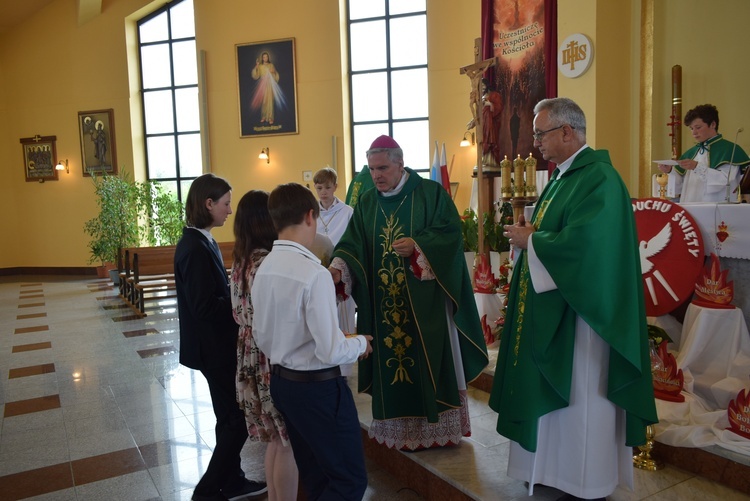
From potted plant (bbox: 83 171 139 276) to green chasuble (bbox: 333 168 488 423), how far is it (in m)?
10.2

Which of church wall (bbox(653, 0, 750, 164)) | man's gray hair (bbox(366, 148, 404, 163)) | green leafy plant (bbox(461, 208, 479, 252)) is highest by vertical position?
church wall (bbox(653, 0, 750, 164))

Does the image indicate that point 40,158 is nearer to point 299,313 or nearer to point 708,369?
point 299,313

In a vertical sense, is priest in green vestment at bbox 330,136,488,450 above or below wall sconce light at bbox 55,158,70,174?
below

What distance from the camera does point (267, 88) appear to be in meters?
12.2

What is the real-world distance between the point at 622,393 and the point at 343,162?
397 inches

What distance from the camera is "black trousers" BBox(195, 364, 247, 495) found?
2643 millimetres

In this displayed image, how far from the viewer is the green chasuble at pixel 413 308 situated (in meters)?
2.71

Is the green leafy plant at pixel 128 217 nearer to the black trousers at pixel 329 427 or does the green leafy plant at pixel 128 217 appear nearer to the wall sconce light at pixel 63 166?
the wall sconce light at pixel 63 166

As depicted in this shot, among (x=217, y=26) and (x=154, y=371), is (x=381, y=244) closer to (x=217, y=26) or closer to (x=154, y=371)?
(x=154, y=371)

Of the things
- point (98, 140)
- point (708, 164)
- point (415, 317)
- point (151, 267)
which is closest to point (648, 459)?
point (415, 317)

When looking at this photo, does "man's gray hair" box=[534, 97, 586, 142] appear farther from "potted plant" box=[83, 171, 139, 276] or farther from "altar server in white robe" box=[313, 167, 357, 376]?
"potted plant" box=[83, 171, 139, 276]

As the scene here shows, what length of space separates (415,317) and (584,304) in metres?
0.90

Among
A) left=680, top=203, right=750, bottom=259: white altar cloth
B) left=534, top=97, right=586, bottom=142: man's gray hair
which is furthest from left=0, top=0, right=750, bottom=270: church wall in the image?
left=534, top=97, right=586, bottom=142: man's gray hair

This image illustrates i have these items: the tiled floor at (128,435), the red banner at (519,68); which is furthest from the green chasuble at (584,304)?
the red banner at (519,68)
